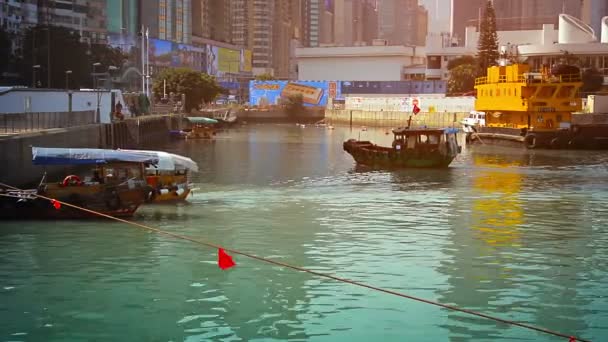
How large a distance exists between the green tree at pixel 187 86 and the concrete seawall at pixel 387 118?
69.3 feet

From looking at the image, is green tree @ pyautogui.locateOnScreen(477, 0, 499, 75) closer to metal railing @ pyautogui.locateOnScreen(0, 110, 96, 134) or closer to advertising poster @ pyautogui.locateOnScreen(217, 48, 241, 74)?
advertising poster @ pyautogui.locateOnScreen(217, 48, 241, 74)

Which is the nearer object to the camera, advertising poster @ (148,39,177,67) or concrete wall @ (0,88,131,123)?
concrete wall @ (0,88,131,123)

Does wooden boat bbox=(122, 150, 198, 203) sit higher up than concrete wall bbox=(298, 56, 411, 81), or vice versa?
concrete wall bbox=(298, 56, 411, 81)

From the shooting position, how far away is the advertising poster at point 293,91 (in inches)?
5413

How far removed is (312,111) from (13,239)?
367ft

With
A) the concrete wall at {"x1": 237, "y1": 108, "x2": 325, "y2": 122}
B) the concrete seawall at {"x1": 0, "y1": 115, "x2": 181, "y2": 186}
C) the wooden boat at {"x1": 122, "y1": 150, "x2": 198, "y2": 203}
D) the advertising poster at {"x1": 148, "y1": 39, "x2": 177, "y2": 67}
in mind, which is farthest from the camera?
the advertising poster at {"x1": 148, "y1": 39, "x2": 177, "y2": 67}

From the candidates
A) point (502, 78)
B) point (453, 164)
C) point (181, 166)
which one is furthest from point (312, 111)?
point (181, 166)

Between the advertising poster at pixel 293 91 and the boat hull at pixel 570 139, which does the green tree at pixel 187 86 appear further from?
the boat hull at pixel 570 139

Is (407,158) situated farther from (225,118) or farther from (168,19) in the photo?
(168,19)

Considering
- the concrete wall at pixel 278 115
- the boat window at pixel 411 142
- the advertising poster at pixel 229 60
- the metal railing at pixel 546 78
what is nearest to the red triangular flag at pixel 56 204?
the boat window at pixel 411 142

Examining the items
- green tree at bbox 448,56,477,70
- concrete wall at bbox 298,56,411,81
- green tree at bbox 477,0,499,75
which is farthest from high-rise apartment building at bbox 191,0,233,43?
green tree at bbox 477,0,499,75

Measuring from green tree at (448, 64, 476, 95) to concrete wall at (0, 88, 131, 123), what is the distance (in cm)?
7229

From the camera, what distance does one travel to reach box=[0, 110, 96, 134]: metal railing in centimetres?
3975

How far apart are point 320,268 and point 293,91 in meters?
117
